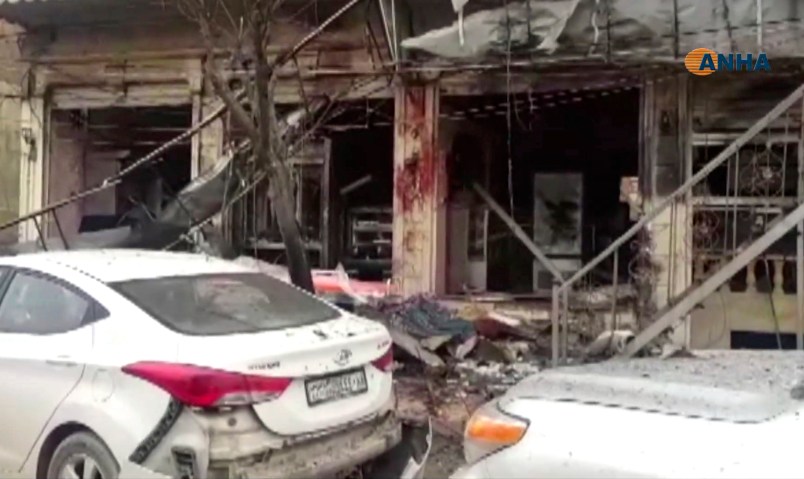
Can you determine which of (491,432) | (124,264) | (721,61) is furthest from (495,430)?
(721,61)

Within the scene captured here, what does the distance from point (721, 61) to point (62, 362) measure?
6.53 metres

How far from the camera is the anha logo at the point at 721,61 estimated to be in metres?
8.91

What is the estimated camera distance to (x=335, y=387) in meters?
5.24

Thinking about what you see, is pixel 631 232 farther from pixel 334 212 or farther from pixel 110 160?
pixel 110 160

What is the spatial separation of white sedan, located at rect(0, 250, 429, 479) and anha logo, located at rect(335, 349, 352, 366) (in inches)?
0.4

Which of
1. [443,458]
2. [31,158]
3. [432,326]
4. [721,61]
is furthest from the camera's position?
[31,158]

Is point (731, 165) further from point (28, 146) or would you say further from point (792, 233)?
point (28, 146)

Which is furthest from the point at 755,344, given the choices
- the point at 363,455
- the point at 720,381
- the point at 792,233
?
the point at 720,381

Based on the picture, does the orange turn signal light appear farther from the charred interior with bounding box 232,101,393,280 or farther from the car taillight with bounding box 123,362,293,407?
the charred interior with bounding box 232,101,393,280

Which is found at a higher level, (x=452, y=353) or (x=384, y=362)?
(x=384, y=362)

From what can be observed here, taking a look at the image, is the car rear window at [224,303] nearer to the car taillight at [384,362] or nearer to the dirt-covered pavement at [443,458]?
the car taillight at [384,362]

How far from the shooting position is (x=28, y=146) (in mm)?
13570

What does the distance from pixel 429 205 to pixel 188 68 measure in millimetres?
3763

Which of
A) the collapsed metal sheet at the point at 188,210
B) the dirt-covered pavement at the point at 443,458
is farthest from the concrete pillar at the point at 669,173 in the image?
the dirt-covered pavement at the point at 443,458
